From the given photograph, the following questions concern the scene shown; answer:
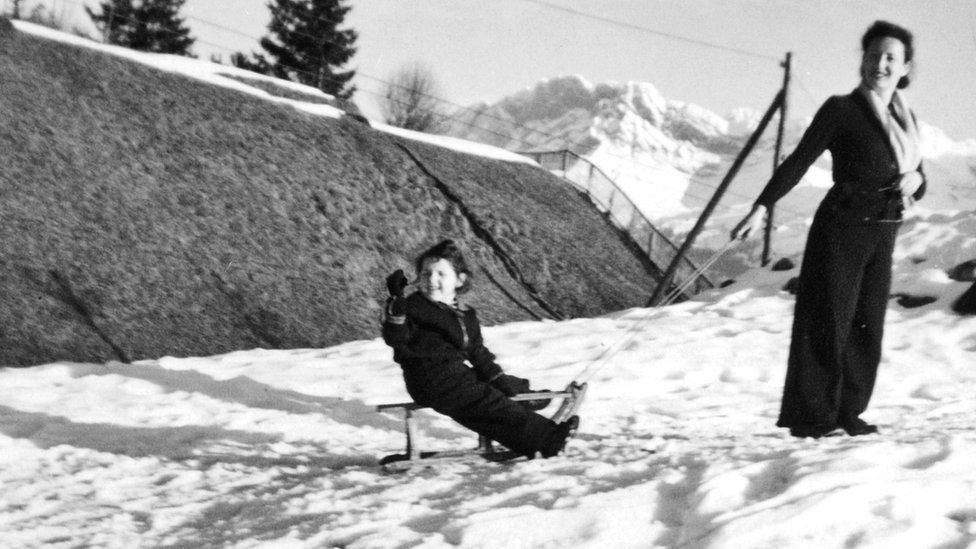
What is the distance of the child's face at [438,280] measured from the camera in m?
4.60

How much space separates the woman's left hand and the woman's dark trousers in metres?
0.16

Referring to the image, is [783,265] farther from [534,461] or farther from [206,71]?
[206,71]

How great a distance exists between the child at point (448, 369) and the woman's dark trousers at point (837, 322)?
1.07 metres

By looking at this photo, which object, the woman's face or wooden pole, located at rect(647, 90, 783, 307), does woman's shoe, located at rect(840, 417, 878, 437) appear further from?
wooden pole, located at rect(647, 90, 783, 307)

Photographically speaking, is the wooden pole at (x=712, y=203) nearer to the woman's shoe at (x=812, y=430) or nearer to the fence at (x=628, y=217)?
the fence at (x=628, y=217)

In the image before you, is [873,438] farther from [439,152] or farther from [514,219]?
[439,152]

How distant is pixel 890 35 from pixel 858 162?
22.7 inches

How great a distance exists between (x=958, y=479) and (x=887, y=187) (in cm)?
152

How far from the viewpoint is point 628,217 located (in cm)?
1928

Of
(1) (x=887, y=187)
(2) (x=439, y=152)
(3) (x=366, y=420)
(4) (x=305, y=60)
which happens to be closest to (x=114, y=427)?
(3) (x=366, y=420)

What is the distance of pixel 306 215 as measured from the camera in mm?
12508

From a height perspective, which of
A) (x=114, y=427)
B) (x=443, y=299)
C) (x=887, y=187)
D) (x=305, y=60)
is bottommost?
(x=114, y=427)

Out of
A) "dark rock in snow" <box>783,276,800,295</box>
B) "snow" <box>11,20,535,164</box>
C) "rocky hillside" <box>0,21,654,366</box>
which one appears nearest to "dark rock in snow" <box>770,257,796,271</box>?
"dark rock in snow" <box>783,276,800,295</box>

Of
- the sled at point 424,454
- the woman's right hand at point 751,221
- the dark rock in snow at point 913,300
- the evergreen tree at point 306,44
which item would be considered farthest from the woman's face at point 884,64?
the evergreen tree at point 306,44
